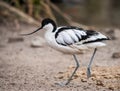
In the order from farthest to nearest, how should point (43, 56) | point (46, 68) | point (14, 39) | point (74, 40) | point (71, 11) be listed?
point (71, 11)
point (14, 39)
point (43, 56)
point (46, 68)
point (74, 40)

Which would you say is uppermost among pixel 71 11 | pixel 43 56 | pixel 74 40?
pixel 71 11

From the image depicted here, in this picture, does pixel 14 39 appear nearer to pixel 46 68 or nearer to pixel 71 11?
pixel 46 68

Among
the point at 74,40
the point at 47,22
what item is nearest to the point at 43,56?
the point at 47,22

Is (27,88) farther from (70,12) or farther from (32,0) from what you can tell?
(70,12)

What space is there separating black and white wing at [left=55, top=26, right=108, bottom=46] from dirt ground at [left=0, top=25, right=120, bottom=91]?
0.61 m

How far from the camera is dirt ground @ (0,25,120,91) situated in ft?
20.2

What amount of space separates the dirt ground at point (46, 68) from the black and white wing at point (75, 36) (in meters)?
0.61

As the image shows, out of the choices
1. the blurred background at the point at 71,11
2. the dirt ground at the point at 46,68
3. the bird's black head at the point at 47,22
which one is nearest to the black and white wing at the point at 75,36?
the bird's black head at the point at 47,22

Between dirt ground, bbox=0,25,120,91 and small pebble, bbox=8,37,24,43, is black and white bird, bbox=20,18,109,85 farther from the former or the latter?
small pebble, bbox=8,37,24,43

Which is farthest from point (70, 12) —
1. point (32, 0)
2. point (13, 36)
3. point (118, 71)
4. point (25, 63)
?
point (118, 71)

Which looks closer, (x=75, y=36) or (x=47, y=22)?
(x=75, y=36)

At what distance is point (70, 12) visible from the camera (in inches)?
564

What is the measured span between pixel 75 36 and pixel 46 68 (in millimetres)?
1606

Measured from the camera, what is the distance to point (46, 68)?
24.8 feet
